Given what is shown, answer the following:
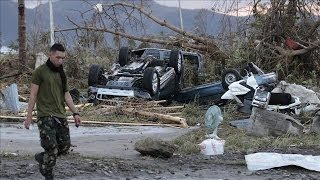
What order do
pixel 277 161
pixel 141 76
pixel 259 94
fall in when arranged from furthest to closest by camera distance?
pixel 141 76 < pixel 259 94 < pixel 277 161

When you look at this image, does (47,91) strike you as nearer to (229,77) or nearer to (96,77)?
(96,77)

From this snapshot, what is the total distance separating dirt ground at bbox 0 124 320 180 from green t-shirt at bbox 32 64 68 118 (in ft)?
2.89

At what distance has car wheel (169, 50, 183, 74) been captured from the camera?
16156mm

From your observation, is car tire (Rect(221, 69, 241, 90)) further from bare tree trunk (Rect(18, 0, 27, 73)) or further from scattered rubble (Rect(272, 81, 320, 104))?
bare tree trunk (Rect(18, 0, 27, 73))

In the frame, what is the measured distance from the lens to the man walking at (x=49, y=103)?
6395mm

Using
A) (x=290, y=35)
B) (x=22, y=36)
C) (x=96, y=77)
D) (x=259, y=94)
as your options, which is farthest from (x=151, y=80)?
(x=22, y=36)

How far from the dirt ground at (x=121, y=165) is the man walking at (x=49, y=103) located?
494mm

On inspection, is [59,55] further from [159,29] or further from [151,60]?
[159,29]

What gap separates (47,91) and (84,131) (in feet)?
16.4

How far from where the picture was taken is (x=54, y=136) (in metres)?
6.52

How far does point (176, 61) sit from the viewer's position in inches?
640

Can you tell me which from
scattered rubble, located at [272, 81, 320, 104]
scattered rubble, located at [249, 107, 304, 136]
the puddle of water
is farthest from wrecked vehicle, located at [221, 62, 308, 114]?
the puddle of water

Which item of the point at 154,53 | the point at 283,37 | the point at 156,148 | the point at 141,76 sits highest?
the point at 283,37

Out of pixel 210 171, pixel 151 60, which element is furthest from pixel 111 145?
pixel 151 60
